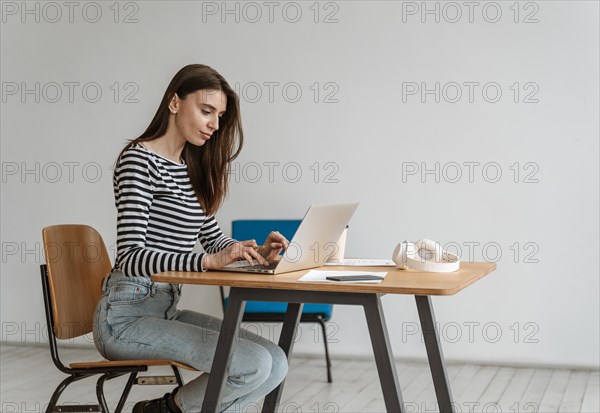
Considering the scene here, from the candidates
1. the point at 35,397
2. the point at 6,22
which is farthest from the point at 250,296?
the point at 6,22

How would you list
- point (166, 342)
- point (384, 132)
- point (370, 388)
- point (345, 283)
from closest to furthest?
point (345, 283), point (166, 342), point (370, 388), point (384, 132)

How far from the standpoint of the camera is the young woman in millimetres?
2221

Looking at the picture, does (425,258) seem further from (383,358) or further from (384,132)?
(384,132)

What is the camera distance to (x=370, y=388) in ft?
12.3

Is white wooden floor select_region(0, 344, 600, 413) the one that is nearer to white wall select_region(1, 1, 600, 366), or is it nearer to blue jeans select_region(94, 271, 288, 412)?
white wall select_region(1, 1, 600, 366)

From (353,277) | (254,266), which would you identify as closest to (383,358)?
(353,277)

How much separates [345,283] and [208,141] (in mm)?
808

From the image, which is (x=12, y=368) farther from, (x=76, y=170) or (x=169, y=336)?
(x=169, y=336)

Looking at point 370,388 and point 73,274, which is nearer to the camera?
point 73,274

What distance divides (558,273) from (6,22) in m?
3.38

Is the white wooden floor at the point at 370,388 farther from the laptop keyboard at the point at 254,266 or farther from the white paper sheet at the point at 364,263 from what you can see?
the laptop keyboard at the point at 254,266

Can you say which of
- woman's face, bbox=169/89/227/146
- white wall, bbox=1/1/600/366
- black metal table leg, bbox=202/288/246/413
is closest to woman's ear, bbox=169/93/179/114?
woman's face, bbox=169/89/227/146

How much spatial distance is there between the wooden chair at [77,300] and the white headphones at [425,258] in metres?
0.68

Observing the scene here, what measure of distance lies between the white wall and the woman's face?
6.29ft
